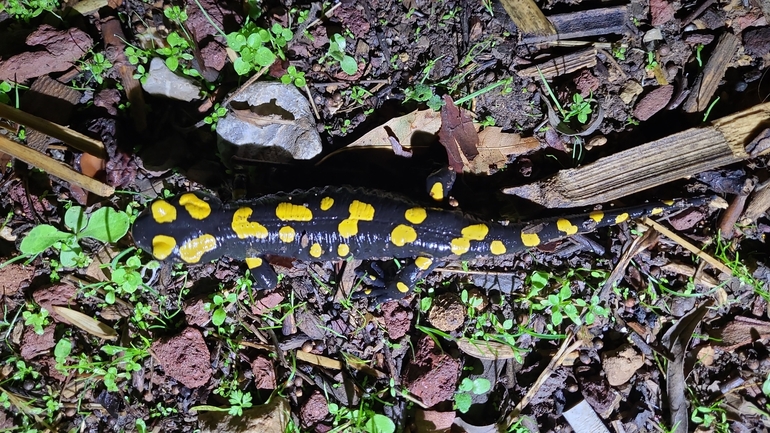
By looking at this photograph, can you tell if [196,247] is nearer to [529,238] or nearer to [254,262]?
[254,262]

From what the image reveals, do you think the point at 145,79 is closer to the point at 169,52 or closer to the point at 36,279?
the point at 169,52

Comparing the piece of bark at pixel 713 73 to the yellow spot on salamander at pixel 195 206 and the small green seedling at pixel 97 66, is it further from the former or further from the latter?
the small green seedling at pixel 97 66

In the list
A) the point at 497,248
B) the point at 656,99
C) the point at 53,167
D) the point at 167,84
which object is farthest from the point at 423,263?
the point at 53,167

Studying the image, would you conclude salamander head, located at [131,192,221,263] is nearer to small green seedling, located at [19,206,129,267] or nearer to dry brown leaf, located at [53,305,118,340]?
small green seedling, located at [19,206,129,267]

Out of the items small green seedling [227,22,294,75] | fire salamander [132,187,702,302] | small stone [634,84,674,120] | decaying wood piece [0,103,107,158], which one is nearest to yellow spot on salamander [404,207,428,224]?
fire salamander [132,187,702,302]

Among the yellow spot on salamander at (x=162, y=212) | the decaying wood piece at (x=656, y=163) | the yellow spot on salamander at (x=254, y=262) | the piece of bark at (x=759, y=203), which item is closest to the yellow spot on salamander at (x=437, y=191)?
the decaying wood piece at (x=656, y=163)

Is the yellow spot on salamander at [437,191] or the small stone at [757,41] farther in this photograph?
the yellow spot on salamander at [437,191]

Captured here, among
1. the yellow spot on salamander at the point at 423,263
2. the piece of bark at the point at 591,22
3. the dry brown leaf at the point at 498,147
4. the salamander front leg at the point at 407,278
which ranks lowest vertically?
the salamander front leg at the point at 407,278

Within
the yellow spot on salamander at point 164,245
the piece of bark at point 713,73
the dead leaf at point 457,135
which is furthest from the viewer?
the dead leaf at point 457,135
